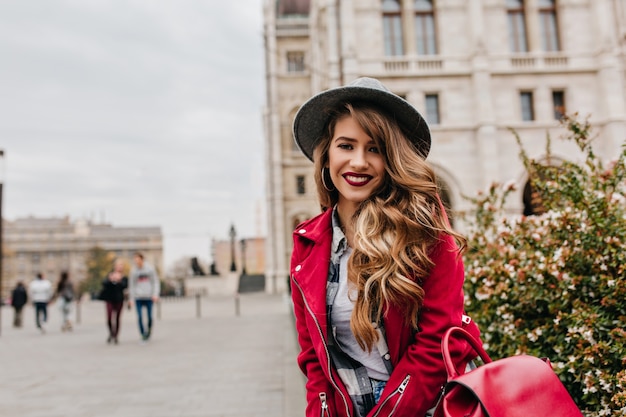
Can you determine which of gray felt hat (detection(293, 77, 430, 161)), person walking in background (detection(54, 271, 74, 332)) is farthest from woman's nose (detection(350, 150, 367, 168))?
person walking in background (detection(54, 271, 74, 332))

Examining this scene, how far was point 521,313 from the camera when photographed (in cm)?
403

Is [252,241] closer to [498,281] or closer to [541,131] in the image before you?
[541,131]

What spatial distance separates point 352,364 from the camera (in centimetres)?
205

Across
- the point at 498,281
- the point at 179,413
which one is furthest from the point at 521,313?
the point at 179,413

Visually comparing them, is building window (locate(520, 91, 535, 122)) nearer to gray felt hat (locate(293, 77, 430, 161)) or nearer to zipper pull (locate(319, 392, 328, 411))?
gray felt hat (locate(293, 77, 430, 161))

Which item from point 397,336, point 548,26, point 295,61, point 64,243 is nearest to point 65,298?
point 397,336

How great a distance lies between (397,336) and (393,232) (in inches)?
14.3

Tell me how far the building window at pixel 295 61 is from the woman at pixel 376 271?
138 ft

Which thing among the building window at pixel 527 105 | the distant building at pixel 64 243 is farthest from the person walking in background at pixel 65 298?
the distant building at pixel 64 243

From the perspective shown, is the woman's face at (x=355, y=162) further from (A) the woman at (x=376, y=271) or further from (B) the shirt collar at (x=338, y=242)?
(B) the shirt collar at (x=338, y=242)

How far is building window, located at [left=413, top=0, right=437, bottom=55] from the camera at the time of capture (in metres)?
26.1

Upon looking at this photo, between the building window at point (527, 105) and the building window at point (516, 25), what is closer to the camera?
the building window at point (527, 105)

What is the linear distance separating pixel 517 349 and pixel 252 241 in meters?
111

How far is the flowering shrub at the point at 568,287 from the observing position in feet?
9.64
